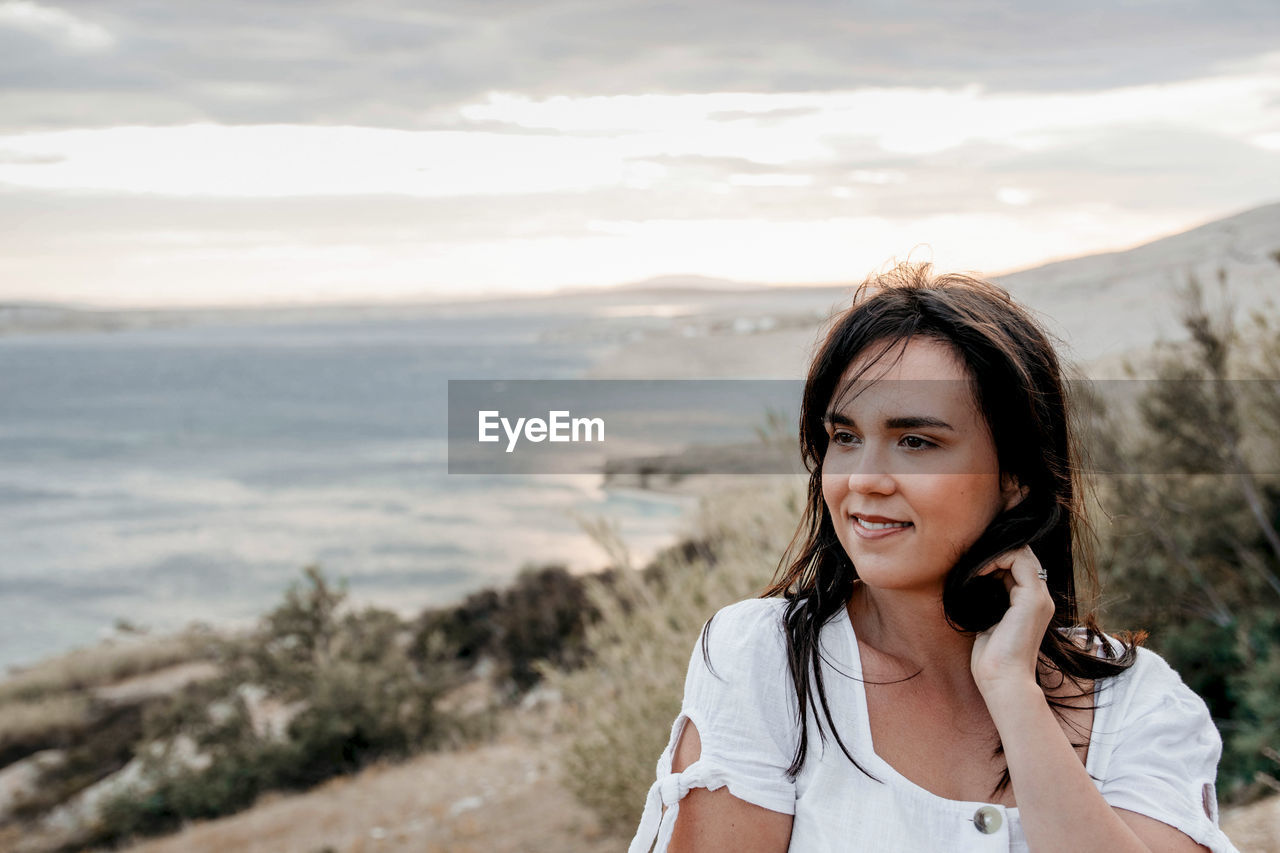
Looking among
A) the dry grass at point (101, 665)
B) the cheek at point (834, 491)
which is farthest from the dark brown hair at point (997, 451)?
the dry grass at point (101, 665)

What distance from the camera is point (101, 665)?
51.3 ft

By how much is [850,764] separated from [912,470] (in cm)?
47

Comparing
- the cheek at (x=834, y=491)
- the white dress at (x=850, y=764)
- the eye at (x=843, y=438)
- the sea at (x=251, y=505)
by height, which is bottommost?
the sea at (x=251, y=505)

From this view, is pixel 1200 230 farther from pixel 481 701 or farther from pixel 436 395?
pixel 436 395

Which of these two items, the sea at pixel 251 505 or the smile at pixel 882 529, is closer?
the smile at pixel 882 529

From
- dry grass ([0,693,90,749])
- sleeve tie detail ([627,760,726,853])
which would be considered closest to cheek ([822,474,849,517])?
sleeve tie detail ([627,760,726,853])

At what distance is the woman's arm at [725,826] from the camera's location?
5.28ft

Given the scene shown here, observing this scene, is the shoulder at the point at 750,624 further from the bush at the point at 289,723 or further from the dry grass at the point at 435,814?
the bush at the point at 289,723

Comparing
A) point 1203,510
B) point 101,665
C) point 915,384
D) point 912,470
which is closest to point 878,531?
point 912,470

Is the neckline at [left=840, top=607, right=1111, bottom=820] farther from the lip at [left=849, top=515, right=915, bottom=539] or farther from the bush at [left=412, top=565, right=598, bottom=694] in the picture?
the bush at [left=412, top=565, right=598, bottom=694]

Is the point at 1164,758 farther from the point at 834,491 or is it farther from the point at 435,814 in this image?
the point at 435,814

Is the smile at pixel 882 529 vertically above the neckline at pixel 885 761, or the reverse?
the smile at pixel 882 529

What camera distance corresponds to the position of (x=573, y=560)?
52.9 feet

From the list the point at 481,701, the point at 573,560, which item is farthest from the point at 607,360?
the point at 481,701
